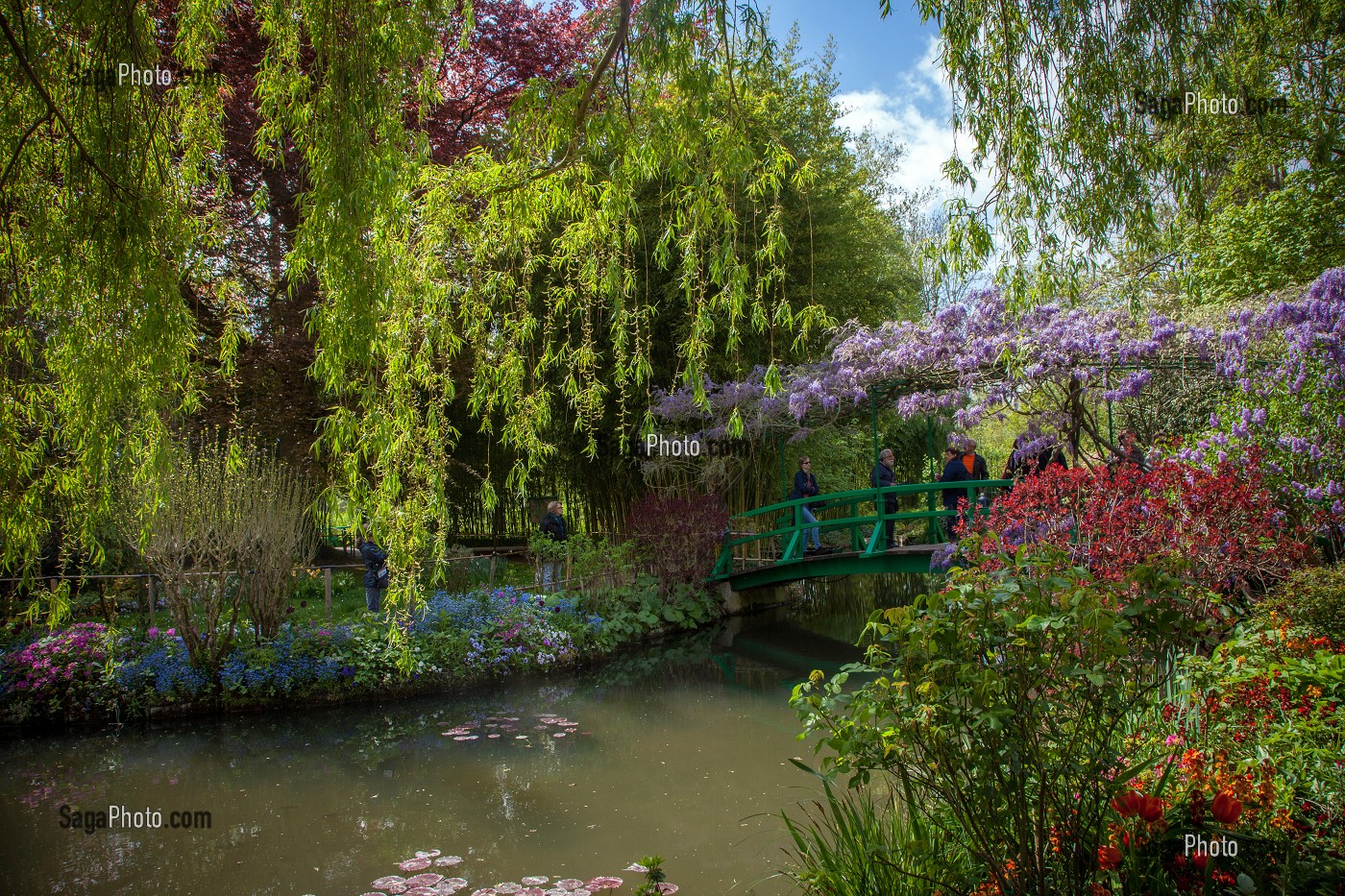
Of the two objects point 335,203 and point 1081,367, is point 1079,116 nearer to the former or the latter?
point 335,203

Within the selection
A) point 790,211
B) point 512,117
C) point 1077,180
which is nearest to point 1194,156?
point 1077,180

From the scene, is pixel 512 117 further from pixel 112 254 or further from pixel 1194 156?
pixel 1194 156

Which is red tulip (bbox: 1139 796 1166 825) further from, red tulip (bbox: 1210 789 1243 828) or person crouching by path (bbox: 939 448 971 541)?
person crouching by path (bbox: 939 448 971 541)

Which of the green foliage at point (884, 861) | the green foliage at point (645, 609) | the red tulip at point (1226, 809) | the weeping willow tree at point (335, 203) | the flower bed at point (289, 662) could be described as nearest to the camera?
the red tulip at point (1226, 809)

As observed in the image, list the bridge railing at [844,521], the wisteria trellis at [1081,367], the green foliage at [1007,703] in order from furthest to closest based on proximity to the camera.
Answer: the bridge railing at [844,521]
the wisteria trellis at [1081,367]
the green foliage at [1007,703]

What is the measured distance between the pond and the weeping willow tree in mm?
1790

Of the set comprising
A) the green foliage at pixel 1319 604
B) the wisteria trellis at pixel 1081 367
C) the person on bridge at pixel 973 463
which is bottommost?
the green foliage at pixel 1319 604

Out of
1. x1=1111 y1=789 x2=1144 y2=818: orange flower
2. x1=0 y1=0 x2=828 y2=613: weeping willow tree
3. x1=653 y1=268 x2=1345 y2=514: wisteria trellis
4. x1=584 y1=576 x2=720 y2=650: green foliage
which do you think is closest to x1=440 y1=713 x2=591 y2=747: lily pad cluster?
x1=584 y1=576 x2=720 y2=650: green foliage

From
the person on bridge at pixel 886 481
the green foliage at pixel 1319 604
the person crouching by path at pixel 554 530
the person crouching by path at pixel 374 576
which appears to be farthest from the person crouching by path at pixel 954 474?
the person crouching by path at pixel 374 576

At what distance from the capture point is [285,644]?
7973 millimetres

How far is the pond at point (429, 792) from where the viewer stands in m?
4.59

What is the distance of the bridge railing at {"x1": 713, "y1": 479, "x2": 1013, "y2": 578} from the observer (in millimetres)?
8812

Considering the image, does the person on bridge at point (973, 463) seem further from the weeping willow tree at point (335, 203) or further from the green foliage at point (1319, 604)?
the weeping willow tree at point (335, 203)

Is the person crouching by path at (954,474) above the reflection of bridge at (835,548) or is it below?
above
